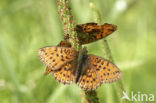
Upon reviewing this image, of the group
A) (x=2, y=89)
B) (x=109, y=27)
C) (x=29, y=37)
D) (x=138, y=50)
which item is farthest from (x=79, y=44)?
(x=29, y=37)

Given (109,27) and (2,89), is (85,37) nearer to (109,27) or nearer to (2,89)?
(109,27)

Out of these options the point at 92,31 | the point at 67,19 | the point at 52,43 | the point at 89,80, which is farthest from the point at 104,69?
the point at 52,43

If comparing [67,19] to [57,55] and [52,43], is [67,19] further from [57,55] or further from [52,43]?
[52,43]

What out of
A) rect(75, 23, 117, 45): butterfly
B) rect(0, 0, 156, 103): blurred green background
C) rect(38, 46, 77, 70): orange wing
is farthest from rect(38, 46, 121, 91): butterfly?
rect(0, 0, 156, 103): blurred green background

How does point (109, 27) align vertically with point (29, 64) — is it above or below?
above

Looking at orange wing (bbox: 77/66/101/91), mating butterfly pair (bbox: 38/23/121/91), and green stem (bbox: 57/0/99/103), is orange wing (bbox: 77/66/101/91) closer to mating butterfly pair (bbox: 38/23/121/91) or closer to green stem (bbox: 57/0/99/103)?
mating butterfly pair (bbox: 38/23/121/91)

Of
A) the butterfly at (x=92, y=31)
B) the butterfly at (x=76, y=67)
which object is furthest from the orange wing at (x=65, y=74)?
the butterfly at (x=92, y=31)
